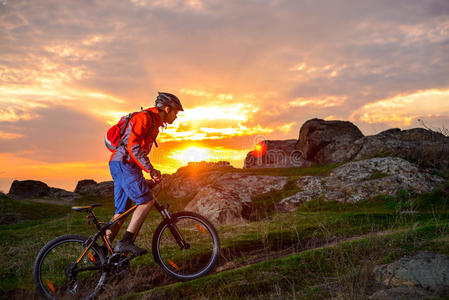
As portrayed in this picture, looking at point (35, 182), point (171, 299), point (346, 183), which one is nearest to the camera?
point (171, 299)

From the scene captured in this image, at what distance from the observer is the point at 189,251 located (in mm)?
7301

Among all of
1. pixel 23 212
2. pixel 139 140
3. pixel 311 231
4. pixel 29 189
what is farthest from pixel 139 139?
pixel 29 189

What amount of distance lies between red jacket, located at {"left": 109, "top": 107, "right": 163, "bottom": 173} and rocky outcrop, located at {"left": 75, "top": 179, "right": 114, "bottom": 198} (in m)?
29.1

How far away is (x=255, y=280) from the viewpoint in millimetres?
5590

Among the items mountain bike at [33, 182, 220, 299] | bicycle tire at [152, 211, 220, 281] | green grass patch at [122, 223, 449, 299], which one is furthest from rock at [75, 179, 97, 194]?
green grass patch at [122, 223, 449, 299]

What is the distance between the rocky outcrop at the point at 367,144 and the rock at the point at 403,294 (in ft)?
44.4

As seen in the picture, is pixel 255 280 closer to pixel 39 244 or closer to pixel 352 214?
pixel 352 214

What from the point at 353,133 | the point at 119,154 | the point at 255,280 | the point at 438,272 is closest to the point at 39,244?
the point at 119,154

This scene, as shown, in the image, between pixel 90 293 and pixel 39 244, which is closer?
pixel 90 293

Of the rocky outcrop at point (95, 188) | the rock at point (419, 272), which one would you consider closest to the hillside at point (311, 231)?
the rock at point (419, 272)

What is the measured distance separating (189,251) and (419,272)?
4.21 meters

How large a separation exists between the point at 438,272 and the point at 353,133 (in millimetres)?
25643

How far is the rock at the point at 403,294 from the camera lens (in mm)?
4184

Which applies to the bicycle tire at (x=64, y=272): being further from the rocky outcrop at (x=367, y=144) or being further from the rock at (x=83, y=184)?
the rock at (x=83, y=184)
